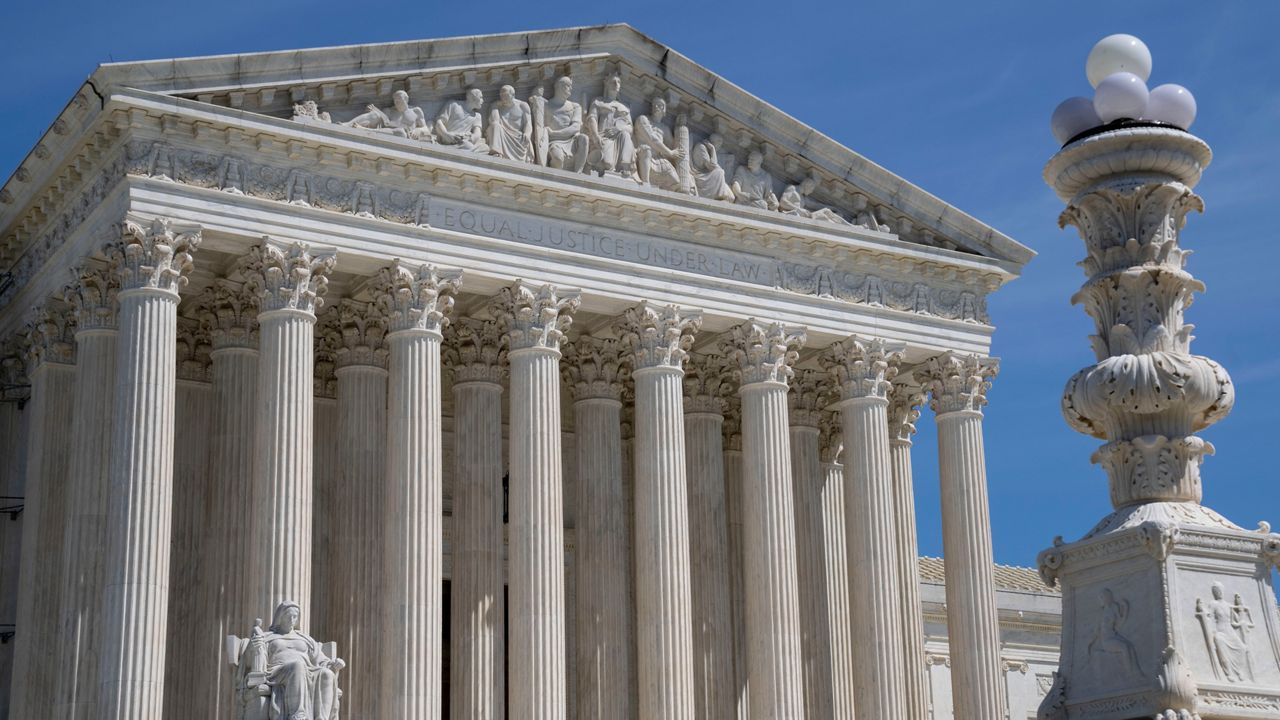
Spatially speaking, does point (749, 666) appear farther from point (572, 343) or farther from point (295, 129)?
point (295, 129)

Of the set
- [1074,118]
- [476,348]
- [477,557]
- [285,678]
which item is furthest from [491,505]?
[1074,118]

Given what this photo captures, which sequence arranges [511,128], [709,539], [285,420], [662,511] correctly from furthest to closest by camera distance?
1. [709,539]
2. [511,128]
3. [662,511]
4. [285,420]

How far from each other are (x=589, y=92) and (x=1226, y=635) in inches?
998

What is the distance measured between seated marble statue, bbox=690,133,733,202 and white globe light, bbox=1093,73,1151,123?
22510 mm

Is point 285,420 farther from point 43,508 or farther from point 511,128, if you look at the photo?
point 511,128

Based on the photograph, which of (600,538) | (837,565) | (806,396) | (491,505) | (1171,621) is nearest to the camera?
(1171,621)

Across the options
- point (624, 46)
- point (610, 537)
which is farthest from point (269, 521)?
point (624, 46)

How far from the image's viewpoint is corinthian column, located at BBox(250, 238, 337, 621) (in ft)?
100

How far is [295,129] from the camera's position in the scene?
107ft

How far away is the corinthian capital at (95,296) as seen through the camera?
3284 centimetres

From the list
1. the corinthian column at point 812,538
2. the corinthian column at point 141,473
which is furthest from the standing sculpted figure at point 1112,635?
the corinthian column at point 812,538

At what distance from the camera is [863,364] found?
38.7 metres

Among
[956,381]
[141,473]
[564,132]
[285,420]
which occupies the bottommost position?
[141,473]

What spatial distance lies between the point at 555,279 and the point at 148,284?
817 centimetres
